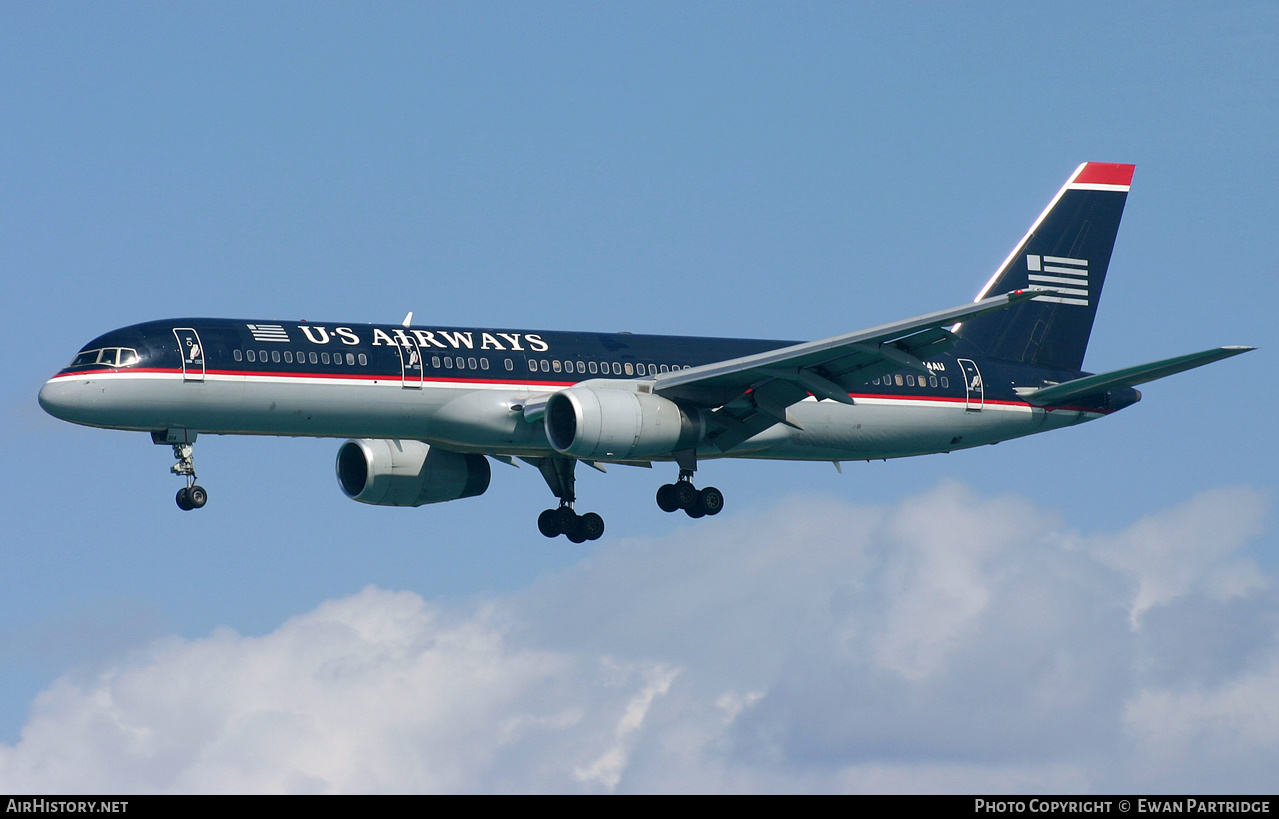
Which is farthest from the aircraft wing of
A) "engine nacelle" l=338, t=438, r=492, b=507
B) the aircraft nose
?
the aircraft nose

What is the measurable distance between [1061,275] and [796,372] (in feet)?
51.1

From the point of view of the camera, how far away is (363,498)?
5288 cm

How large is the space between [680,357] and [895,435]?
7311 mm

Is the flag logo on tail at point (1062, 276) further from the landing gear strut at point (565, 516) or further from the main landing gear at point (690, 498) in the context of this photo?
the landing gear strut at point (565, 516)

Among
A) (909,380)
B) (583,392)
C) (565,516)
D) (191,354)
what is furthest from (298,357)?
(909,380)

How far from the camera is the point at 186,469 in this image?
45.9 metres

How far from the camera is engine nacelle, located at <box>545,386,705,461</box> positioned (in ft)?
151

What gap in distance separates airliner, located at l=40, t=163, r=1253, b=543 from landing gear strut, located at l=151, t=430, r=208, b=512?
0.14ft

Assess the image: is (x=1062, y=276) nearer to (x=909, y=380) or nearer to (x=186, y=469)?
(x=909, y=380)

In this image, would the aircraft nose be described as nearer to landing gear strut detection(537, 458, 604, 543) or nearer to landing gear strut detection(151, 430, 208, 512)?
landing gear strut detection(151, 430, 208, 512)

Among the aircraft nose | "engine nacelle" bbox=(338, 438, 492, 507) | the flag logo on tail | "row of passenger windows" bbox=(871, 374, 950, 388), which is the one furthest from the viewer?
the flag logo on tail
